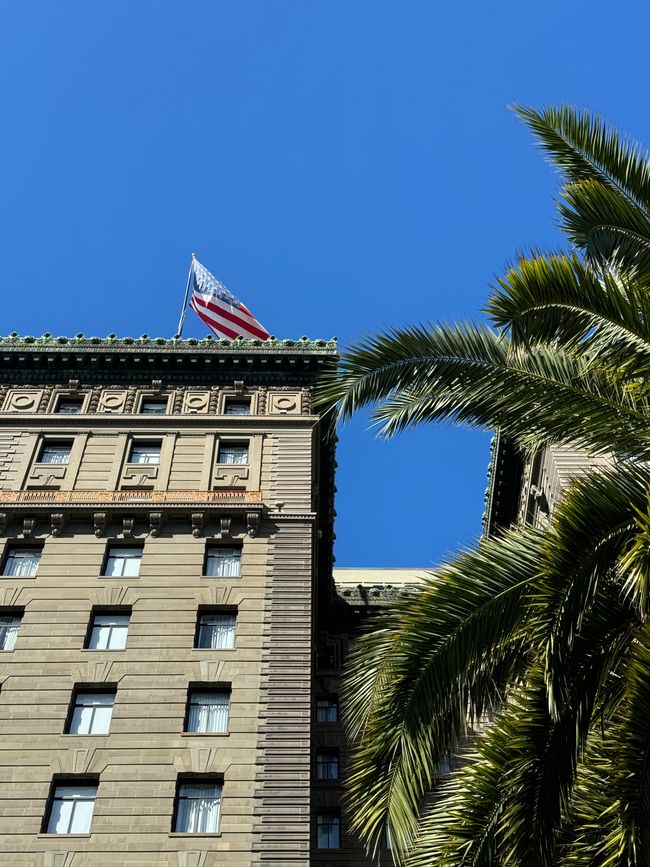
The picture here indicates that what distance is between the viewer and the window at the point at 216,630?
110 ft

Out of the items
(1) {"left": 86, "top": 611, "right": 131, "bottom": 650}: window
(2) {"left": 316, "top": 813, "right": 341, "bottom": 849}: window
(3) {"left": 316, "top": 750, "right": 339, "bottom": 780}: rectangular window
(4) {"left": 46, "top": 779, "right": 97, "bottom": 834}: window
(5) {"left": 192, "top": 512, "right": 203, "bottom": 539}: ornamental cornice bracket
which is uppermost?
(5) {"left": 192, "top": 512, "right": 203, "bottom": 539}: ornamental cornice bracket

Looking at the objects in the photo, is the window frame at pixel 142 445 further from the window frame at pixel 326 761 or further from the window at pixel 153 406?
the window frame at pixel 326 761

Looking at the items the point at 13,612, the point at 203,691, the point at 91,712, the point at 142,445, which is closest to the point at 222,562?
the point at 203,691

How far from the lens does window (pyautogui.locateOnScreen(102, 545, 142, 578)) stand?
36.2 metres

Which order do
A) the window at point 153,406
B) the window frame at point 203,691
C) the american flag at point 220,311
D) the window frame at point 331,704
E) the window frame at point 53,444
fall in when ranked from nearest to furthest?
1. the window frame at point 203,691
2. the window frame at point 331,704
3. the window frame at point 53,444
4. the window at point 153,406
5. the american flag at point 220,311

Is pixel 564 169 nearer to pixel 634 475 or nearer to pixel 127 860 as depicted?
pixel 634 475

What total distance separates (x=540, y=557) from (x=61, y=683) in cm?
2222

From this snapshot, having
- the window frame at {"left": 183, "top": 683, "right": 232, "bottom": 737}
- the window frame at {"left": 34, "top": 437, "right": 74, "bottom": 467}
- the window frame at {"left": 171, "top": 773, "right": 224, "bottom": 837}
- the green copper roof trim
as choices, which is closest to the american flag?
the green copper roof trim

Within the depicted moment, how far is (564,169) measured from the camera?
17188mm

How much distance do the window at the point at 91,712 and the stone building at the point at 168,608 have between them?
0.06 meters

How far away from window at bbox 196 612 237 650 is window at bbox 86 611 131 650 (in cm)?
243

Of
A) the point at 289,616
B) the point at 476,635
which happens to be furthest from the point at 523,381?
the point at 289,616

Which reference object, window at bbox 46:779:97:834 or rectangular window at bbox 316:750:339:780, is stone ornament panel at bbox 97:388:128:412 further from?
window at bbox 46:779:97:834

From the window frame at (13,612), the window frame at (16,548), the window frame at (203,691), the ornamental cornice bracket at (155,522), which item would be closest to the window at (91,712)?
the window frame at (203,691)
